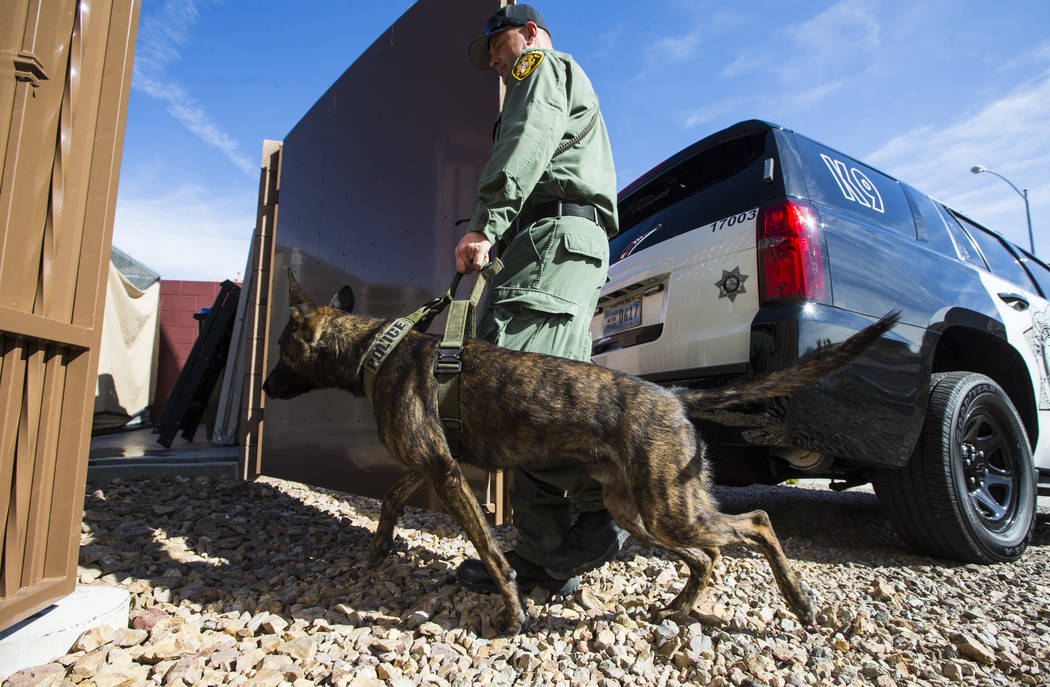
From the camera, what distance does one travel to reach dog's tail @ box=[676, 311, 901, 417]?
187 centimetres

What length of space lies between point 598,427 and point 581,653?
76 cm

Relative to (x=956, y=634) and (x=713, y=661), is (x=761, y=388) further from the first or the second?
(x=956, y=634)

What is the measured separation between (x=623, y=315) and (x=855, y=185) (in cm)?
146

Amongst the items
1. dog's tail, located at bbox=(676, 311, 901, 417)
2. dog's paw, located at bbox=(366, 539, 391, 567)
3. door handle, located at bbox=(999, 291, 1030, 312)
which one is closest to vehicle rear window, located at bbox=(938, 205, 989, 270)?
door handle, located at bbox=(999, 291, 1030, 312)

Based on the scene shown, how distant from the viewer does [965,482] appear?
2939mm

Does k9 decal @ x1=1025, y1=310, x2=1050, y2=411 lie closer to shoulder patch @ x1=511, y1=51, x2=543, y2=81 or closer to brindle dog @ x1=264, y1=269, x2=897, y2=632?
brindle dog @ x1=264, y1=269, x2=897, y2=632

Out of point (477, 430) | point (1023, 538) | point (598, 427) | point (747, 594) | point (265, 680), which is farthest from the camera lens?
point (1023, 538)

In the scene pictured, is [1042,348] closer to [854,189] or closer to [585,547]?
[854,189]

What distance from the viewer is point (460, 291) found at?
10.4ft

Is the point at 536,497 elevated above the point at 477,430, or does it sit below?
below

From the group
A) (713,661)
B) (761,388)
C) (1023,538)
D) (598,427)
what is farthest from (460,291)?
(1023,538)

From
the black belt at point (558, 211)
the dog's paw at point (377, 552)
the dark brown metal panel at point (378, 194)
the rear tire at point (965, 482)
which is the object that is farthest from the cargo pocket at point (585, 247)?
the rear tire at point (965, 482)

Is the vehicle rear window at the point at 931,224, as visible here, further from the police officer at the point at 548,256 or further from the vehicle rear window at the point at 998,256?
the police officer at the point at 548,256

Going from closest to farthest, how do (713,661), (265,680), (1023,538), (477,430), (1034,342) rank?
(265,680) < (713,661) < (477,430) < (1023,538) < (1034,342)
